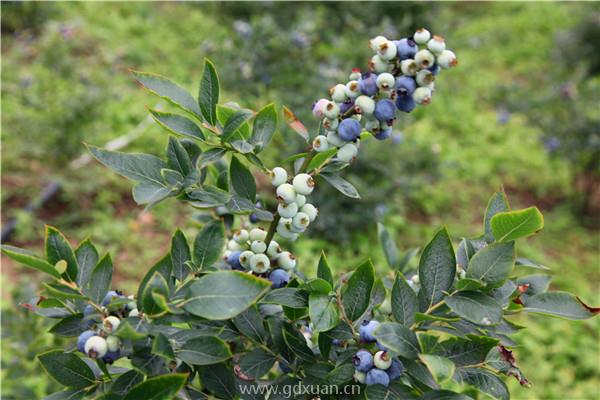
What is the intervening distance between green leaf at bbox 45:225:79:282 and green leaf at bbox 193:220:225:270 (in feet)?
0.53

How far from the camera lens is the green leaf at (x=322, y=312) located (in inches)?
29.5

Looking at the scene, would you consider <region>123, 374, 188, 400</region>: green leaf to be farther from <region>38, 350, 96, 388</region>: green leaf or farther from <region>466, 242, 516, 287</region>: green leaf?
<region>466, 242, 516, 287</region>: green leaf

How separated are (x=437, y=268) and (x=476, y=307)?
0.08 m

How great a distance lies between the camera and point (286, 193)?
80cm

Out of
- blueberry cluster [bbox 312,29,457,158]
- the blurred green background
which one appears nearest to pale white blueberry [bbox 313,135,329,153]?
blueberry cluster [bbox 312,29,457,158]

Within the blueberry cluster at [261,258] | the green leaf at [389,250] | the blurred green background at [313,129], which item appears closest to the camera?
the blueberry cluster at [261,258]

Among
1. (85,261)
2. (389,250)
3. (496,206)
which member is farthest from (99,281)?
(389,250)

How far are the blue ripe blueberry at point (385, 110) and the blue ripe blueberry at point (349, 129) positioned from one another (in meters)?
0.03

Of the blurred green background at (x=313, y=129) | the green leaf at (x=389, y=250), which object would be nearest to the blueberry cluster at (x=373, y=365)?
the green leaf at (x=389, y=250)

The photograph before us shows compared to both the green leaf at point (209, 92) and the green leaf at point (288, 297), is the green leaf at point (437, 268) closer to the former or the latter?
the green leaf at point (288, 297)

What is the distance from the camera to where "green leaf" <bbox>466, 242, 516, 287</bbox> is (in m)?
0.75

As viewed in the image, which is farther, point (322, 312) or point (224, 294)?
point (322, 312)

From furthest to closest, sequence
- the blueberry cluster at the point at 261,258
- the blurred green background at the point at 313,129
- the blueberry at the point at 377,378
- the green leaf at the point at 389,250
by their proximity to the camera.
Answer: the blurred green background at the point at 313,129, the green leaf at the point at 389,250, the blueberry cluster at the point at 261,258, the blueberry at the point at 377,378

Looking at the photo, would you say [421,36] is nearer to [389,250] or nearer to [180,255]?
[180,255]
